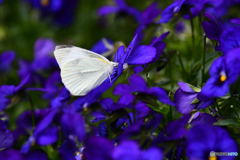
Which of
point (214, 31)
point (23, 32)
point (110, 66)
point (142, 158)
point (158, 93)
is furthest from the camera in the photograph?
point (23, 32)

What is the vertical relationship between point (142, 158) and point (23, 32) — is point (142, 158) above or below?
above

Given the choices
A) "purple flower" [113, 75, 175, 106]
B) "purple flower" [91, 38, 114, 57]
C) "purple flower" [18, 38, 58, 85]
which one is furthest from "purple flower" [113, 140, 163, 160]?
"purple flower" [18, 38, 58, 85]

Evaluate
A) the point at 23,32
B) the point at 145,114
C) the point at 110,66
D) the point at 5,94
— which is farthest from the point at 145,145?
the point at 23,32

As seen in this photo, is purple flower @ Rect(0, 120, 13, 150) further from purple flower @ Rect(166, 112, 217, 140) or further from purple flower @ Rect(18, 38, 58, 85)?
purple flower @ Rect(18, 38, 58, 85)

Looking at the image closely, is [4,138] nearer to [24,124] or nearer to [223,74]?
[24,124]

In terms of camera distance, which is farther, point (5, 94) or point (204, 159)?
point (5, 94)

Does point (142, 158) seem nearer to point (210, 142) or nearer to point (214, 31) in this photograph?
point (210, 142)

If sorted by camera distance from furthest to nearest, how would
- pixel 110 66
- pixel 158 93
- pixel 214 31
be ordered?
pixel 110 66, pixel 214 31, pixel 158 93
